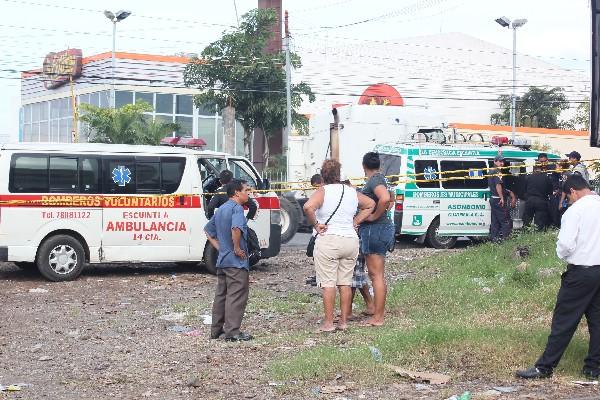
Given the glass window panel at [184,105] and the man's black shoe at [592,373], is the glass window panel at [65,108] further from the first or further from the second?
the man's black shoe at [592,373]

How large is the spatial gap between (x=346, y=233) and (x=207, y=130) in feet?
138

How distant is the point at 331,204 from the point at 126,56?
41081 mm

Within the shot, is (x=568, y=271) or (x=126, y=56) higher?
(x=126, y=56)

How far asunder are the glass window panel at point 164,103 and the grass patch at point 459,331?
37031 millimetres

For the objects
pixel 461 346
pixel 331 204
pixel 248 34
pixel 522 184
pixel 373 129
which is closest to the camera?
pixel 461 346

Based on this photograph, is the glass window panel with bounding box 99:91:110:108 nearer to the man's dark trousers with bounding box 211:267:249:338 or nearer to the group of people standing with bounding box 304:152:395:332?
the man's dark trousers with bounding box 211:267:249:338

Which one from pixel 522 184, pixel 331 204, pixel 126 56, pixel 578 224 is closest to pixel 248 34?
pixel 126 56

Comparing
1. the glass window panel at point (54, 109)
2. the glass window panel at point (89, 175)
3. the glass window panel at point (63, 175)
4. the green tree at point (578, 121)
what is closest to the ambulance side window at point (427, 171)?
the glass window panel at point (89, 175)

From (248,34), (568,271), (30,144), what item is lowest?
(568,271)

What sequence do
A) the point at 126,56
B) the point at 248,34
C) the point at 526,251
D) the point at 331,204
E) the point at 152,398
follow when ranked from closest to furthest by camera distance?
the point at 152,398, the point at 331,204, the point at 526,251, the point at 248,34, the point at 126,56

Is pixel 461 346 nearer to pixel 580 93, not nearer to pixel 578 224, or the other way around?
pixel 578 224

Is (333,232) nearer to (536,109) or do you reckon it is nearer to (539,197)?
(539,197)

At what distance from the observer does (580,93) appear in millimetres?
62062

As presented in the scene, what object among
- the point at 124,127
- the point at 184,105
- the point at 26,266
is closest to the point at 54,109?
the point at 184,105
